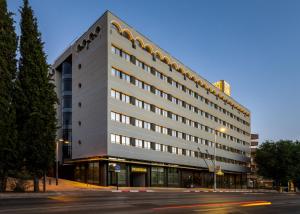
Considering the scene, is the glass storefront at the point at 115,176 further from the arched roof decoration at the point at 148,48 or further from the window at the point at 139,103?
the arched roof decoration at the point at 148,48

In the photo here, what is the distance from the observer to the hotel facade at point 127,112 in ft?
165

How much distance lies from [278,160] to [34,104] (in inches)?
2732

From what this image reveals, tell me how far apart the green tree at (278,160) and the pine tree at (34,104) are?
65.9 metres

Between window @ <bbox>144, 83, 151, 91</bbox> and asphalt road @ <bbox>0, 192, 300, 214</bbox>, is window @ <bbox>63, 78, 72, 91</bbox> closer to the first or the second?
window @ <bbox>144, 83, 151, 91</bbox>

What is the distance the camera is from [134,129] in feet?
176

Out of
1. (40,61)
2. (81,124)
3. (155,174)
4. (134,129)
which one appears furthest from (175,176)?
(40,61)

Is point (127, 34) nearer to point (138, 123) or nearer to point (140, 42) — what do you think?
point (140, 42)

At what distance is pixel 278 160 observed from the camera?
86.4 m

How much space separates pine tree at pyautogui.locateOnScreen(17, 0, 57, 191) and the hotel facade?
51.4 feet

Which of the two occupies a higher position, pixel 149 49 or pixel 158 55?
pixel 149 49

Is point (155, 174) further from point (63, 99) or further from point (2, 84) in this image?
point (2, 84)

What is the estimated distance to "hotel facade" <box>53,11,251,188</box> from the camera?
50.4 m

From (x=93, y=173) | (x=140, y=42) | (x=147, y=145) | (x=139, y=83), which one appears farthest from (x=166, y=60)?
(x=93, y=173)

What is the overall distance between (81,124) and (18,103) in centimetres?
2502
